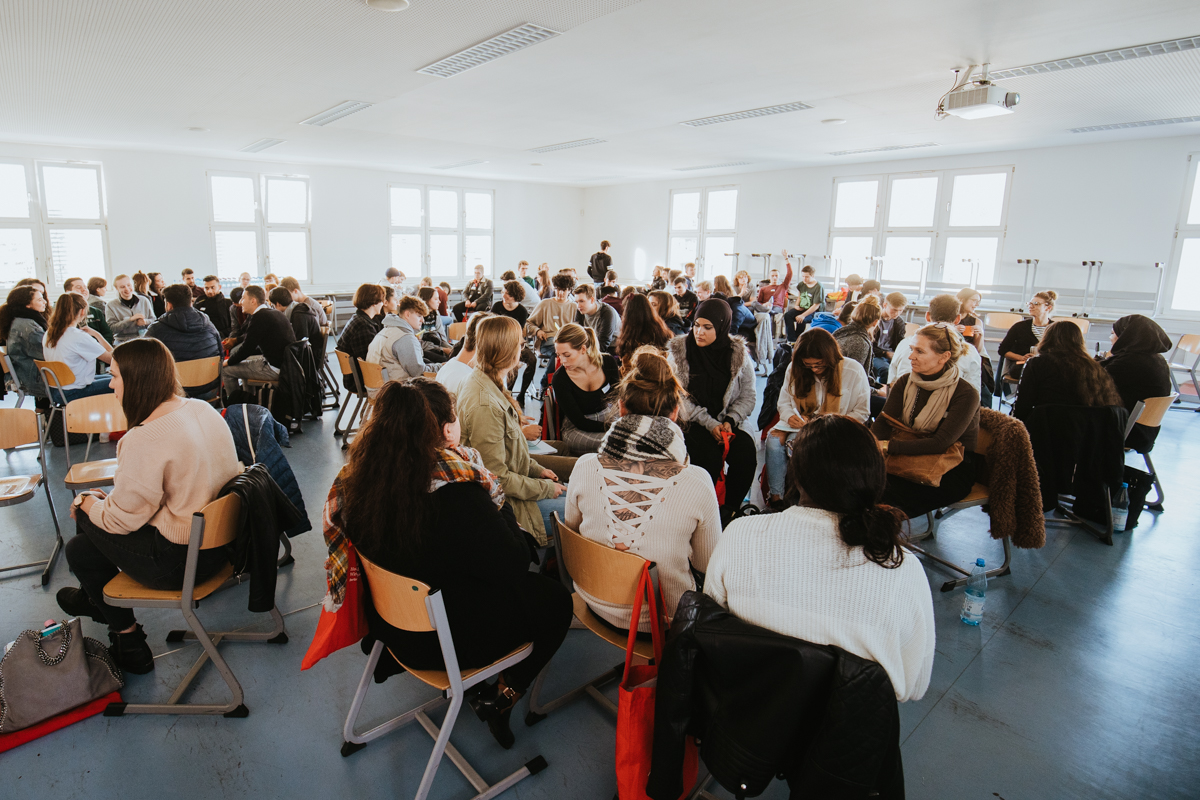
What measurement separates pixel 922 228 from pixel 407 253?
9.93 m

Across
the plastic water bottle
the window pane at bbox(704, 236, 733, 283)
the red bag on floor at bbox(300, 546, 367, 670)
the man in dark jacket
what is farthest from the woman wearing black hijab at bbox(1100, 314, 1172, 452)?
the window pane at bbox(704, 236, 733, 283)

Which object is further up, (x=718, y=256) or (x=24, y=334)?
(x=718, y=256)

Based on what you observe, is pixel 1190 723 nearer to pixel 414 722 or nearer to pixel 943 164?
pixel 414 722

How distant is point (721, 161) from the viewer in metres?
10.8

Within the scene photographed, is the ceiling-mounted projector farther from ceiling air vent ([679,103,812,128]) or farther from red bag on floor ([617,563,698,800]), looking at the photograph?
red bag on floor ([617,563,698,800])

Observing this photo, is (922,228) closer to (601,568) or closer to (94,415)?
(601,568)

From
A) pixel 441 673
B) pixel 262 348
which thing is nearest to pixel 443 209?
pixel 262 348

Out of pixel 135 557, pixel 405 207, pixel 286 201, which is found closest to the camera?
pixel 135 557

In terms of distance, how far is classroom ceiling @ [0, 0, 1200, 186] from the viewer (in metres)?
3.98

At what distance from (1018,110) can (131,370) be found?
7.88 metres

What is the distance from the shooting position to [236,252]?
11609mm

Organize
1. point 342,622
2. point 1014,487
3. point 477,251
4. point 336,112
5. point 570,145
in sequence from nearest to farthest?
point 342,622 < point 1014,487 < point 336,112 < point 570,145 < point 477,251

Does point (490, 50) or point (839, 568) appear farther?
point (490, 50)

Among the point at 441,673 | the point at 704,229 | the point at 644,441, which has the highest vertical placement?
the point at 704,229
